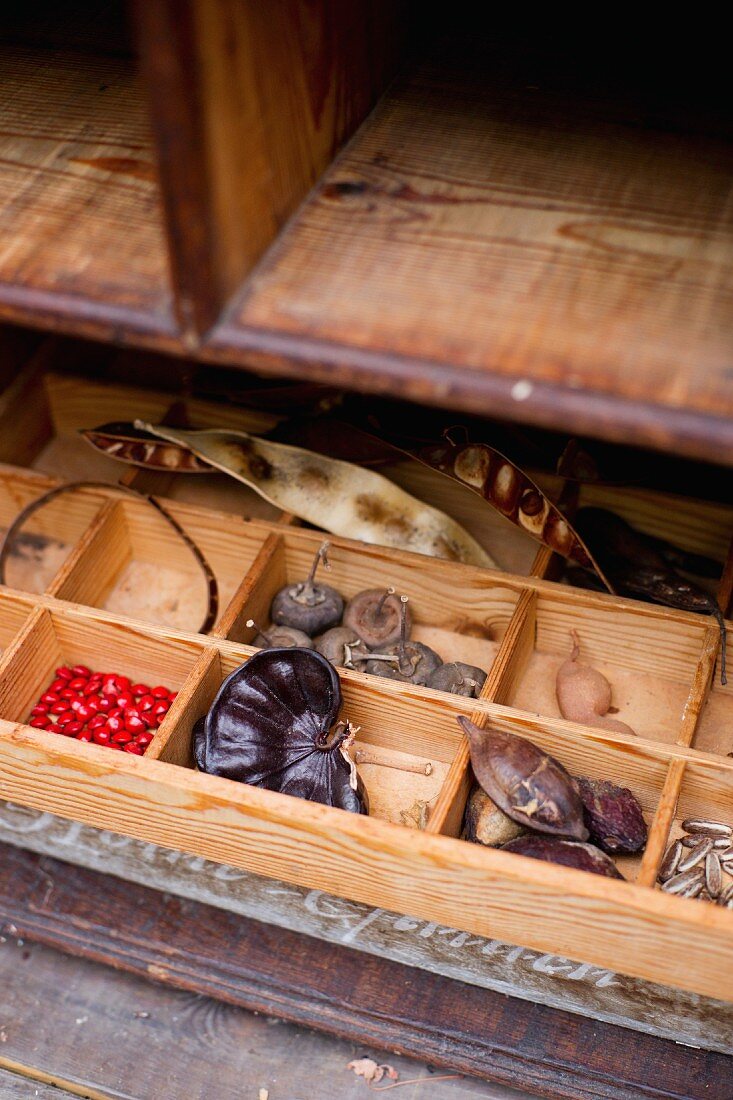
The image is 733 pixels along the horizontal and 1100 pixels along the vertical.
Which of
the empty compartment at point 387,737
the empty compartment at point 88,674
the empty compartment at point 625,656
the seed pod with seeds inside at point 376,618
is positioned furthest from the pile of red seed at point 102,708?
the empty compartment at point 625,656

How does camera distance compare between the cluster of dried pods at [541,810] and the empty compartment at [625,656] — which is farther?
the empty compartment at [625,656]

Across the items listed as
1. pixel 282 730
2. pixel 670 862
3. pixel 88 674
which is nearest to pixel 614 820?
pixel 670 862

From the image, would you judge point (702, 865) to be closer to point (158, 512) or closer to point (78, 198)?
point (158, 512)

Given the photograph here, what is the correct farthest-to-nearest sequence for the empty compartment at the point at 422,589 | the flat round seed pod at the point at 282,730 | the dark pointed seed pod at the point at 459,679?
1. the empty compartment at the point at 422,589
2. the dark pointed seed pod at the point at 459,679
3. the flat round seed pod at the point at 282,730

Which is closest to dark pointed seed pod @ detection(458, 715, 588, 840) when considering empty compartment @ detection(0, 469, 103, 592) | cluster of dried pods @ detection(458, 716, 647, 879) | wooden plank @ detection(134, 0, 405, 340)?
cluster of dried pods @ detection(458, 716, 647, 879)

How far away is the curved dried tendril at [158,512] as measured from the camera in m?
1.88

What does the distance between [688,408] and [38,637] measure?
127 centimetres

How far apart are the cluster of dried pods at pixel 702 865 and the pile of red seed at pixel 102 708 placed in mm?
909

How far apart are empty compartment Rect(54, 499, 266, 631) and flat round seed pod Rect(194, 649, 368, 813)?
35cm

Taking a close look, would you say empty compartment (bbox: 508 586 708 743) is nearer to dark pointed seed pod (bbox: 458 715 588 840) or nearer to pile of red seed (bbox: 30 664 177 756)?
dark pointed seed pod (bbox: 458 715 588 840)

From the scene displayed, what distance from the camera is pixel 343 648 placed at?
1.81 meters

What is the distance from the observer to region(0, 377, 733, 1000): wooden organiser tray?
4.44 feet

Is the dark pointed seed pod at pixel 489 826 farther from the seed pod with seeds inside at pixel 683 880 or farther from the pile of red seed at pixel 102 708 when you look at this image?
the pile of red seed at pixel 102 708

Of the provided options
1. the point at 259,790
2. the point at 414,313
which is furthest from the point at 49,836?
the point at 414,313
